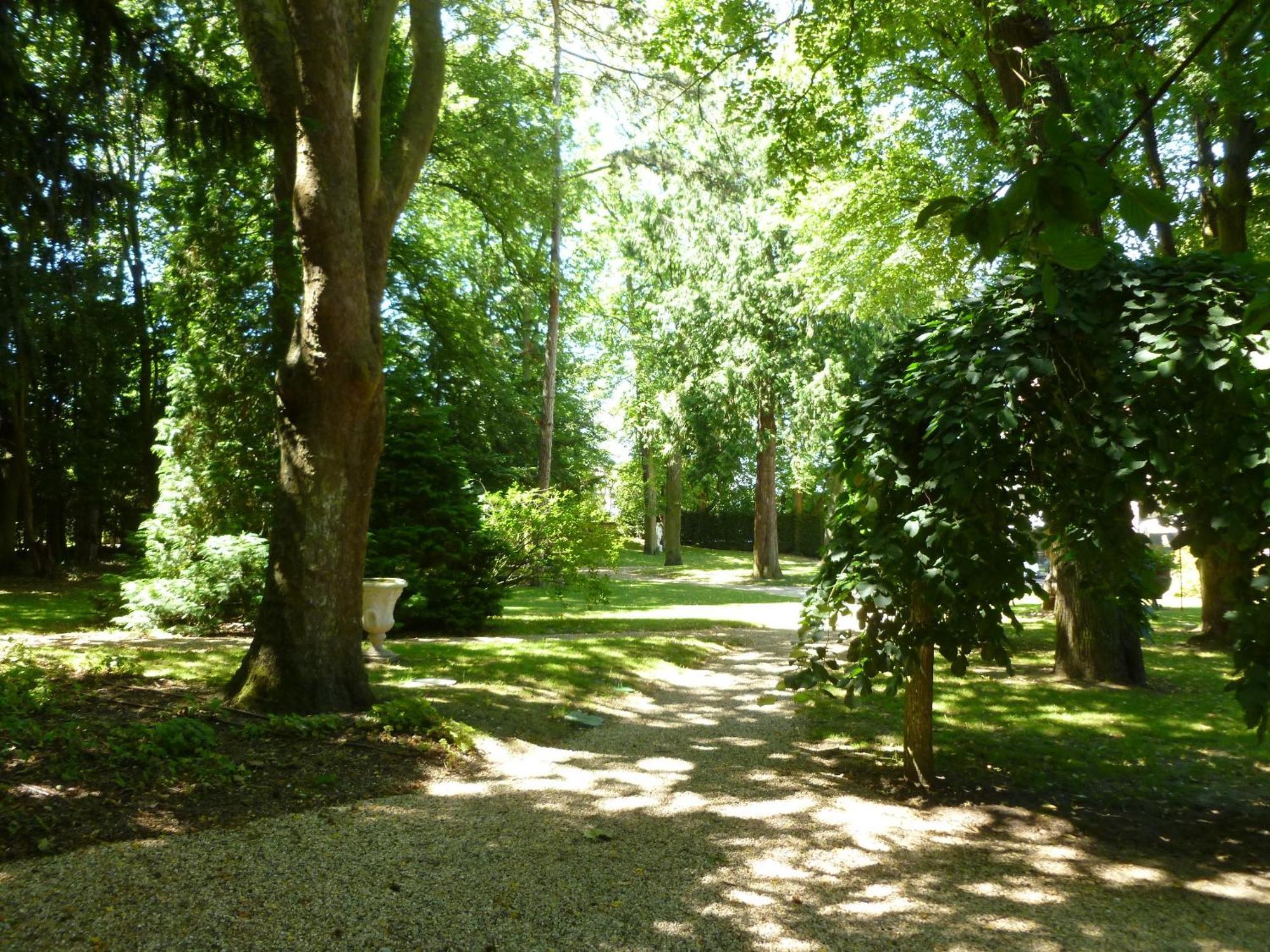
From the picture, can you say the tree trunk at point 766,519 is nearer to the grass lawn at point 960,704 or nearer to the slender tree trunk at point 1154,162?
the grass lawn at point 960,704

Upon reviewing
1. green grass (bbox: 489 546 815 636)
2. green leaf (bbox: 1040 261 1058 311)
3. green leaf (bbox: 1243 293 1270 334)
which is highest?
green leaf (bbox: 1040 261 1058 311)

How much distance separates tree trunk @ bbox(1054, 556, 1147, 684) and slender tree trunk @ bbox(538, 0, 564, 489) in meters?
9.25

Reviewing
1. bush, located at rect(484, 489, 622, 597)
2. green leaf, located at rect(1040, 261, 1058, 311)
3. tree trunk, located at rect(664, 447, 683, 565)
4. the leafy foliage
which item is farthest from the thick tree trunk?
green leaf, located at rect(1040, 261, 1058, 311)

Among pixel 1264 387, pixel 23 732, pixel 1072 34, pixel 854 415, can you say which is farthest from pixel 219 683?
pixel 1072 34

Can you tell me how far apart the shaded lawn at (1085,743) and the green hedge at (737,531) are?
88.7ft

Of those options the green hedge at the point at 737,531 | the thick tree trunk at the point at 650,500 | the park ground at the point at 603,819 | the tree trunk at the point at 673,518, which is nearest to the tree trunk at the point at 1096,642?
the park ground at the point at 603,819

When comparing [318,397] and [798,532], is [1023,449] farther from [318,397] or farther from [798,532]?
[798,532]

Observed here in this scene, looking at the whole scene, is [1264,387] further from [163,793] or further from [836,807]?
[163,793]

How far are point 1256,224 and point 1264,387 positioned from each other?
11.5 metres

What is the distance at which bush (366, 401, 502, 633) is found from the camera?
11.1 m

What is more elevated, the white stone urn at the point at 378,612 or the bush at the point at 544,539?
the bush at the point at 544,539

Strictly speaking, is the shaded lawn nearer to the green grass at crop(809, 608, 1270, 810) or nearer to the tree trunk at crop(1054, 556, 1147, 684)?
the green grass at crop(809, 608, 1270, 810)

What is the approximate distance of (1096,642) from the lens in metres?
8.65

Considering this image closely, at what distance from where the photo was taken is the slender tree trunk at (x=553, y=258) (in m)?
15.2
